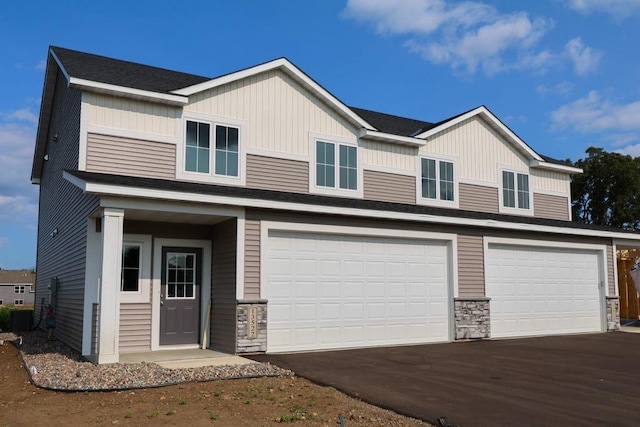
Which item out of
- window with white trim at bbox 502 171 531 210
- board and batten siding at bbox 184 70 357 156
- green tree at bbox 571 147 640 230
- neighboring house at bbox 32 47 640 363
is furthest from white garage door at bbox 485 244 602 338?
green tree at bbox 571 147 640 230

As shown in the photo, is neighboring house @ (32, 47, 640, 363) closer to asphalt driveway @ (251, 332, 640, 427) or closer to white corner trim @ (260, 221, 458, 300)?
white corner trim @ (260, 221, 458, 300)

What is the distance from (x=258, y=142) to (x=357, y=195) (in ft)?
9.78

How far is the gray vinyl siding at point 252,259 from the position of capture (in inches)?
442

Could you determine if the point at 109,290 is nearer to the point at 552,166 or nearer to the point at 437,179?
the point at 437,179

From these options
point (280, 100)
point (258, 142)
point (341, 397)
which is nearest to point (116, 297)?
point (341, 397)

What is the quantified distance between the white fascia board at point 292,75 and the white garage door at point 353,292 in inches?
142

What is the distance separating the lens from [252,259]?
11.3 metres

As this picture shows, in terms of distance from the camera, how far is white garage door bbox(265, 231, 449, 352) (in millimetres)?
11742

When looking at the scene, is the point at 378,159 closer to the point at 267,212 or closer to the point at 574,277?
the point at 267,212

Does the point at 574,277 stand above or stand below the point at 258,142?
below

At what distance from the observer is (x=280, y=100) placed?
1390 cm

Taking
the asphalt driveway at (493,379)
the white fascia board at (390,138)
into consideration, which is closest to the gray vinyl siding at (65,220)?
the asphalt driveway at (493,379)

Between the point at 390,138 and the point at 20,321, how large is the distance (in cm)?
1314

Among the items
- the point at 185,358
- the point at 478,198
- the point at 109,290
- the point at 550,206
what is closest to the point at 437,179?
the point at 478,198
